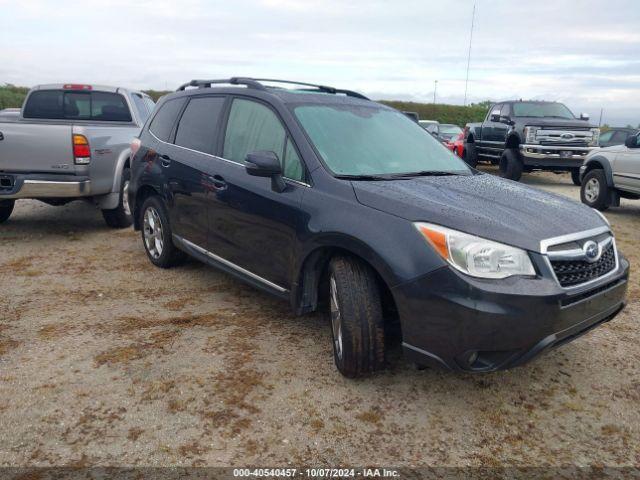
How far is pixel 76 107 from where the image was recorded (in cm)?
764

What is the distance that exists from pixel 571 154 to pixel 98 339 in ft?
37.9

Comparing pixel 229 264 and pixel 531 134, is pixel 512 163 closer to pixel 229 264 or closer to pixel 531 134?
pixel 531 134

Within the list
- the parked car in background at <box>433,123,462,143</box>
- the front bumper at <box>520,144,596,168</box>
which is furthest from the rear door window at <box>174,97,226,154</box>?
the parked car in background at <box>433,123,462,143</box>

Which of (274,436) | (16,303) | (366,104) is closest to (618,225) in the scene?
(366,104)

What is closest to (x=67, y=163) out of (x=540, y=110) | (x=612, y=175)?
(x=612, y=175)

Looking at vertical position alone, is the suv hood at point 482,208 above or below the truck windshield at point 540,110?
below

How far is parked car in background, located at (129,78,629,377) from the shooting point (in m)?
2.73

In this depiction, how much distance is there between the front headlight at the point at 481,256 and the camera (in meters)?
2.71

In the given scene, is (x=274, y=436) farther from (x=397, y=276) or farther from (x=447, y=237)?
(x=447, y=237)

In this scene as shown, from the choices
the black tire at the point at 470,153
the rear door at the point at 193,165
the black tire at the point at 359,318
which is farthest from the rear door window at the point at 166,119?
the black tire at the point at 470,153

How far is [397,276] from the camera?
2842 millimetres

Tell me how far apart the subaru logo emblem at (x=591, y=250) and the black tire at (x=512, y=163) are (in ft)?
33.9

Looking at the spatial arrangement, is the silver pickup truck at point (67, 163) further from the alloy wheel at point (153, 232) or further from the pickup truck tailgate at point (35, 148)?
the alloy wheel at point (153, 232)

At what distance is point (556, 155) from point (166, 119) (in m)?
9.87
